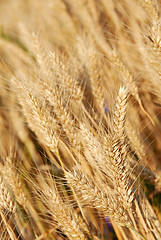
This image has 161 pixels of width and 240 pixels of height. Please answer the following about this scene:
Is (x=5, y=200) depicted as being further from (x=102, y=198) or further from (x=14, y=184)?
(x=102, y=198)

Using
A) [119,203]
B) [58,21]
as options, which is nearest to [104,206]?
[119,203]

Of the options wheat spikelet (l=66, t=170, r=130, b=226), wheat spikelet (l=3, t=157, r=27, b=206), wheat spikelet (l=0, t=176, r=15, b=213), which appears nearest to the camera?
wheat spikelet (l=66, t=170, r=130, b=226)

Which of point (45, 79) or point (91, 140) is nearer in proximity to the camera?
point (91, 140)

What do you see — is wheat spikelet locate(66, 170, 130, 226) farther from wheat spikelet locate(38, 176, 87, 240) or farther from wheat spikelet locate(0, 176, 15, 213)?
wheat spikelet locate(0, 176, 15, 213)

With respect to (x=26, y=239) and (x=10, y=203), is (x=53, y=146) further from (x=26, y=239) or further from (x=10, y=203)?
(x=26, y=239)

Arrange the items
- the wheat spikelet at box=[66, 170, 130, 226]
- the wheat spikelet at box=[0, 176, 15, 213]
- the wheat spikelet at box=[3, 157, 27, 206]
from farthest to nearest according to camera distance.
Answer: the wheat spikelet at box=[3, 157, 27, 206], the wheat spikelet at box=[0, 176, 15, 213], the wheat spikelet at box=[66, 170, 130, 226]

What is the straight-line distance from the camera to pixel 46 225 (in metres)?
1.32

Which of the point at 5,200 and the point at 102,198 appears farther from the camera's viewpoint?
the point at 5,200

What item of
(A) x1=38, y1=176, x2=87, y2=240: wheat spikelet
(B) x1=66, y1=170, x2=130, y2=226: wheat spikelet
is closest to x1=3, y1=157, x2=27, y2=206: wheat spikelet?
(A) x1=38, y1=176, x2=87, y2=240: wheat spikelet

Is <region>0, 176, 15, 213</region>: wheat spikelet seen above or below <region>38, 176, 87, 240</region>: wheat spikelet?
above

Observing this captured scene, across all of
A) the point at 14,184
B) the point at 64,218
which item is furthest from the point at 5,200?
the point at 64,218

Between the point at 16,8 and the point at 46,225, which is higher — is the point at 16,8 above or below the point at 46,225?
above

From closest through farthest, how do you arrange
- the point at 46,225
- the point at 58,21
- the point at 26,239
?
1. the point at 26,239
2. the point at 46,225
3. the point at 58,21

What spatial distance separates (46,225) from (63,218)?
1.52 feet
